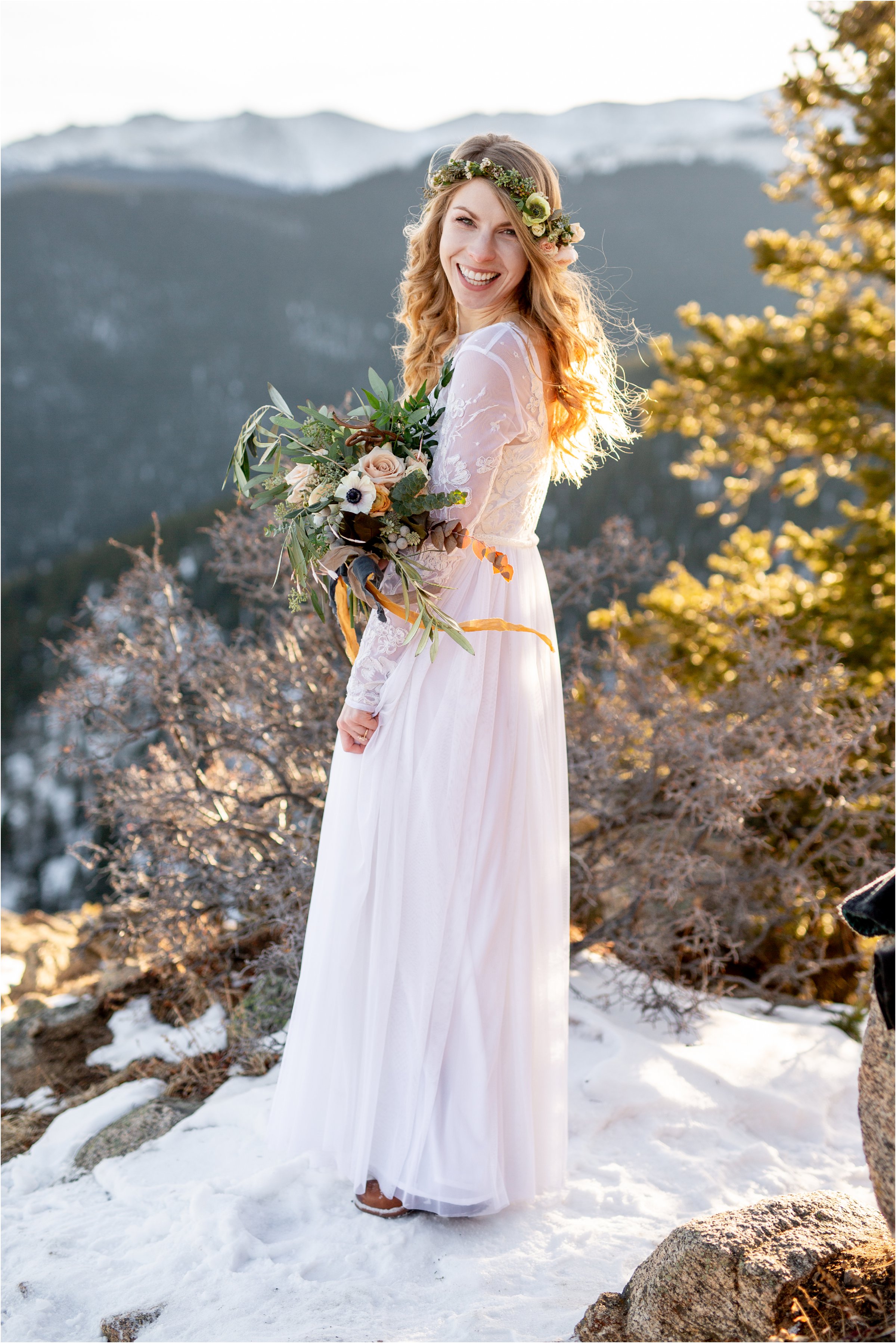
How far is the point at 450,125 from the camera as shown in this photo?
16078mm

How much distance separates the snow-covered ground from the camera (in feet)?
6.53

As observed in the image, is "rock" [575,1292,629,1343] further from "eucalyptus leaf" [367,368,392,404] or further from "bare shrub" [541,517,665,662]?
"bare shrub" [541,517,665,662]

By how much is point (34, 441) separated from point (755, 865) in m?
32.9

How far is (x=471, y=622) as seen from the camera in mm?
2273

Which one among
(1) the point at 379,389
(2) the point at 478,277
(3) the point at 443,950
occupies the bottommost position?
(3) the point at 443,950

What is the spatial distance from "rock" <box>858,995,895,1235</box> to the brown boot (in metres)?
1.28

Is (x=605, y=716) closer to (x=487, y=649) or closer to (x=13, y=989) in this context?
(x=487, y=649)

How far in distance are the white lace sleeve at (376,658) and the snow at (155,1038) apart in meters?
2.06

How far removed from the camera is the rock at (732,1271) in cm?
164

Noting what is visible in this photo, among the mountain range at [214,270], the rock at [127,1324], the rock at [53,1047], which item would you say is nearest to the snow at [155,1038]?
the rock at [53,1047]

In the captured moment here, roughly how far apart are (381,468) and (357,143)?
3047 centimetres

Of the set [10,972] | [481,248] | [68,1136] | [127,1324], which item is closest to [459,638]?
[481,248]

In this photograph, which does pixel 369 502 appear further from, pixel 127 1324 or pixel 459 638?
pixel 127 1324

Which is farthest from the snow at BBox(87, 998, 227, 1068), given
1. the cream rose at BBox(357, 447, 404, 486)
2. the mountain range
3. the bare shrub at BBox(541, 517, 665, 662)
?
the mountain range
